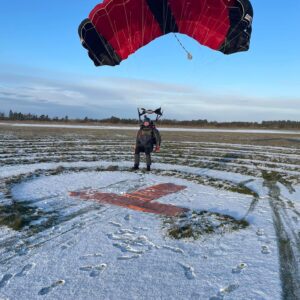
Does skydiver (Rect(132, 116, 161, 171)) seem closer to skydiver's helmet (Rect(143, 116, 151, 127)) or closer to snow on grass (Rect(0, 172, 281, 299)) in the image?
skydiver's helmet (Rect(143, 116, 151, 127))

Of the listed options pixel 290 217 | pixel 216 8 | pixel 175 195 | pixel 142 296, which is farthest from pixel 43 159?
pixel 142 296

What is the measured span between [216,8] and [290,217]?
21.2 feet

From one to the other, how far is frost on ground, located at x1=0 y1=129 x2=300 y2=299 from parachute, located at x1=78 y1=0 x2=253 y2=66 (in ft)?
14.8

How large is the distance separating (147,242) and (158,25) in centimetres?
817

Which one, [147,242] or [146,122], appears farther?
[146,122]

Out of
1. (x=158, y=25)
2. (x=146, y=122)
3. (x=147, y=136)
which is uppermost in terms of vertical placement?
(x=158, y=25)

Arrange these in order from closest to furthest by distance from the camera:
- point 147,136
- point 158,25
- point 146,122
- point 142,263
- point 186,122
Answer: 1. point 142,263
2. point 158,25
3. point 146,122
4. point 147,136
5. point 186,122

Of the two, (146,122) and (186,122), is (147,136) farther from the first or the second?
(186,122)

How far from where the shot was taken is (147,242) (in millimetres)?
5523

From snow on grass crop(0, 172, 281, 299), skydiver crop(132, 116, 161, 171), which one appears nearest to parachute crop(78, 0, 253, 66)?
skydiver crop(132, 116, 161, 171)

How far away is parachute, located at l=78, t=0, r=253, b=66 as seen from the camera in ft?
32.5

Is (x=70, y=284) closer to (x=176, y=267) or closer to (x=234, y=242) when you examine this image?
(x=176, y=267)

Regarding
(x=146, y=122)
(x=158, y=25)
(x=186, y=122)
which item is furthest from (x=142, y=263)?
(x=186, y=122)

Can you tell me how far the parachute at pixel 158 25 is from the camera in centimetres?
990
